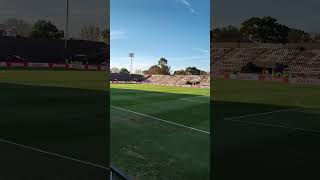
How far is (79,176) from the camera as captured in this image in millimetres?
3400

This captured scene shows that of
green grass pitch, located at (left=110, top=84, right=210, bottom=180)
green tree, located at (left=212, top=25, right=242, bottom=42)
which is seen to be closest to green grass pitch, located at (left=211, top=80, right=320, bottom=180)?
green grass pitch, located at (left=110, top=84, right=210, bottom=180)

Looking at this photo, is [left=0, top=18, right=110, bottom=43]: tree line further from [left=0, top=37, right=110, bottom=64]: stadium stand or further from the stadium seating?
the stadium seating

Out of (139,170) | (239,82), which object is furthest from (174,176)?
(239,82)

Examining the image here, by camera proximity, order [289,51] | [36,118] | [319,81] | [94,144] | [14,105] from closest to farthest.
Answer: [94,144] → [36,118] → [14,105] → [319,81] → [289,51]

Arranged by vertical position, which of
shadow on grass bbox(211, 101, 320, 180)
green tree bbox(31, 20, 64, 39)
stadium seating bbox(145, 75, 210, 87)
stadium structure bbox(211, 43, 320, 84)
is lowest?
shadow on grass bbox(211, 101, 320, 180)

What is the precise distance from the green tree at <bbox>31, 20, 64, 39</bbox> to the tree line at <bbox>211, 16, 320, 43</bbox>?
1020cm

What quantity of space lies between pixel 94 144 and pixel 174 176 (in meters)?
1.67

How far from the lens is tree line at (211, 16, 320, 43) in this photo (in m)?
26.6

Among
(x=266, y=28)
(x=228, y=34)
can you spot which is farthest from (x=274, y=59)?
(x=228, y=34)

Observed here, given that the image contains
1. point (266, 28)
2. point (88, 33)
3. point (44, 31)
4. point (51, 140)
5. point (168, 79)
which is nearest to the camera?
point (51, 140)

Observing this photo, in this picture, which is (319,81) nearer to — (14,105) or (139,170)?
(14,105)

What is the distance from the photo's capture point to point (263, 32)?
95.1ft

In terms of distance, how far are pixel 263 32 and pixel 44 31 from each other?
15.0 m

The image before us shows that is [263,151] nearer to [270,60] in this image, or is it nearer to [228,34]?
[228,34]
